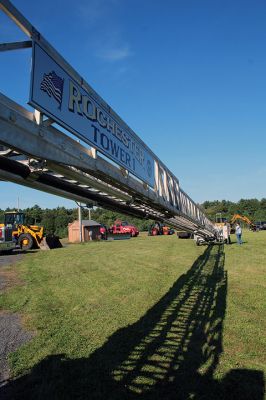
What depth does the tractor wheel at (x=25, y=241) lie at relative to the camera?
85.0 ft

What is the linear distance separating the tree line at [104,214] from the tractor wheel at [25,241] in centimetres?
1820

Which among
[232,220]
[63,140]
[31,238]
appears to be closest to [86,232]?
[31,238]

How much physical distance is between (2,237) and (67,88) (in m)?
24.2

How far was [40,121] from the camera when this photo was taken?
3309 mm

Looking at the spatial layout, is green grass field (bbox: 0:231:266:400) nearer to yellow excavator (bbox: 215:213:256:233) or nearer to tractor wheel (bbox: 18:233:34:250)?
tractor wheel (bbox: 18:233:34:250)

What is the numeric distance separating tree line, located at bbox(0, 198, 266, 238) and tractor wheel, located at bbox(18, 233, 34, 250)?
717 inches

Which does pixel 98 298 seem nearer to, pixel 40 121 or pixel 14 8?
pixel 40 121

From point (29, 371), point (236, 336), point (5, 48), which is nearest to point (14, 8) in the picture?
point (5, 48)

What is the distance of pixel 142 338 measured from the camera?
6457 mm

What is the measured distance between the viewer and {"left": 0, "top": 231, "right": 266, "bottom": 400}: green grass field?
477cm

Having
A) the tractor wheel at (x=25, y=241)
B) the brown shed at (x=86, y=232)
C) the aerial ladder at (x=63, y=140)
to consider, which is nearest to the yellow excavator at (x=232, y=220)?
the brown shed at (x=86, y=232)

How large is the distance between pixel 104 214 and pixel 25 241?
60.8m

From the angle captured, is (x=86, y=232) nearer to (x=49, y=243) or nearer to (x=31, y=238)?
(x=49, y=243)

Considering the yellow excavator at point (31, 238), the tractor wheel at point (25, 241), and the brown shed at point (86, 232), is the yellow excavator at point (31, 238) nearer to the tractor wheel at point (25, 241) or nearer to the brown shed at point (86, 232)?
the tractor wheel at point (25, 241)
